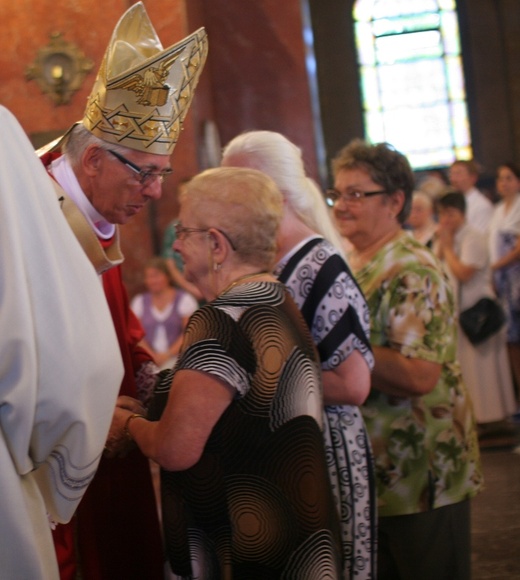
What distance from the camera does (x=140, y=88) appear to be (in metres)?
2.66

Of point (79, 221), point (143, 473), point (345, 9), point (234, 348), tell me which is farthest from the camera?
point (345, 9)

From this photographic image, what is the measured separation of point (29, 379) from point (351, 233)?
1.68 meters

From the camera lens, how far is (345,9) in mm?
15812

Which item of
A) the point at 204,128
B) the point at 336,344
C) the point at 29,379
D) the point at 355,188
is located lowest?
the point at 336,344

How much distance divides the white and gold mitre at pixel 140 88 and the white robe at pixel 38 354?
98 centimetres

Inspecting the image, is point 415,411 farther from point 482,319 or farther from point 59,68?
point 59,68

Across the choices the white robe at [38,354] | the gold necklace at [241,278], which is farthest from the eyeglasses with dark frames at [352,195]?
the white robe at [38,354]

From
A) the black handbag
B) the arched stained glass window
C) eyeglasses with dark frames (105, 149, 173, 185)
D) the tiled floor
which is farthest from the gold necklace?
the arched stained glass window

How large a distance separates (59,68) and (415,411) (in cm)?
567

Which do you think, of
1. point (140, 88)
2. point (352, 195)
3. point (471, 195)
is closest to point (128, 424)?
point (140, 88)

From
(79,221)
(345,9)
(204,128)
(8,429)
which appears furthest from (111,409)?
(345,9)

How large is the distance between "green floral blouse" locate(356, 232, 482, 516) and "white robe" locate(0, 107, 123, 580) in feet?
4.36

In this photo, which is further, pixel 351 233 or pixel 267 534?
pixel 351 233

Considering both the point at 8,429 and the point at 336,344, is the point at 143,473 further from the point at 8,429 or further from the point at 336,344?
the point at 8,429
